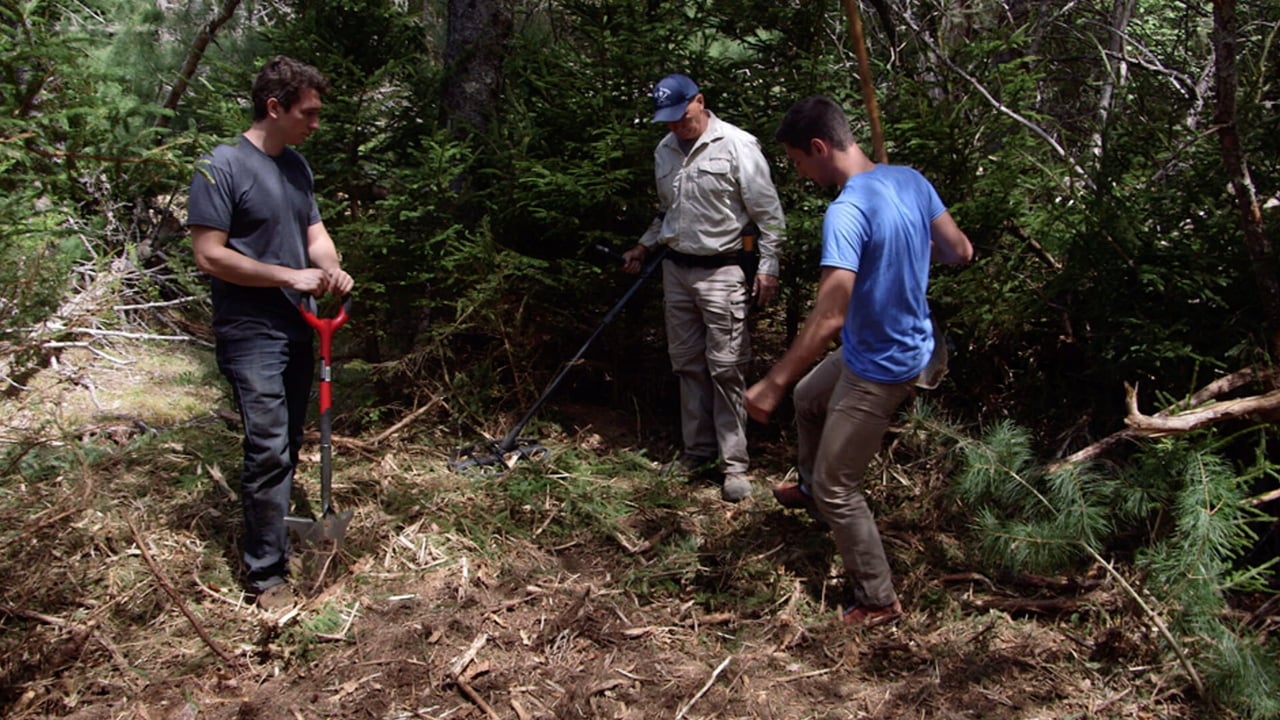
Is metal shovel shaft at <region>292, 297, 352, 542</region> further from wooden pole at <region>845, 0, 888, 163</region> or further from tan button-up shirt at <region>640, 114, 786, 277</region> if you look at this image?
wooden pole at <region>845, 0, 888, 163</region>

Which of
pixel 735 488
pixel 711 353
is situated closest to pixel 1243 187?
pixel 711 353

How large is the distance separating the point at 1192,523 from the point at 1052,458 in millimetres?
989

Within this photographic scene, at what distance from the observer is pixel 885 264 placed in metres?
3.70

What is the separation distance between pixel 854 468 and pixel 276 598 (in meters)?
2.56

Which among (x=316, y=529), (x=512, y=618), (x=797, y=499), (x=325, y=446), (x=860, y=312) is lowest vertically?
(x=512, y=618)

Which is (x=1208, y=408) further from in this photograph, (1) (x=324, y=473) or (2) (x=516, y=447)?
(1) (x=324, y=473)

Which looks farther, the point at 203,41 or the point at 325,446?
the point at 203,41

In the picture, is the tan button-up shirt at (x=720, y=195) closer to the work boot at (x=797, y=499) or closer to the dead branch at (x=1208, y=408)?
the work boot at (x=797, y=499)

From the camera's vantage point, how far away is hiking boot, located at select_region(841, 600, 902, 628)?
410cm

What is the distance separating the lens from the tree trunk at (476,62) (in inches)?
253

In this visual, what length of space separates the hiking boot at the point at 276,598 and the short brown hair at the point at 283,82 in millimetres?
2062

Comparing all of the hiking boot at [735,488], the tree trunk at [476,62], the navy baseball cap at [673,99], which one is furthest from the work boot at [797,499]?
the tree trunk at [476,62]

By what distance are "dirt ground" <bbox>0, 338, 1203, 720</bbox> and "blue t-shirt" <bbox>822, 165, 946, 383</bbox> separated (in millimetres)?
1154

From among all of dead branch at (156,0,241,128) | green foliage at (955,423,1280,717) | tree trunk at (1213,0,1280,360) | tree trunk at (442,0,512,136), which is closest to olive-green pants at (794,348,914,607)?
green foliage at (955,423,1280,717)
